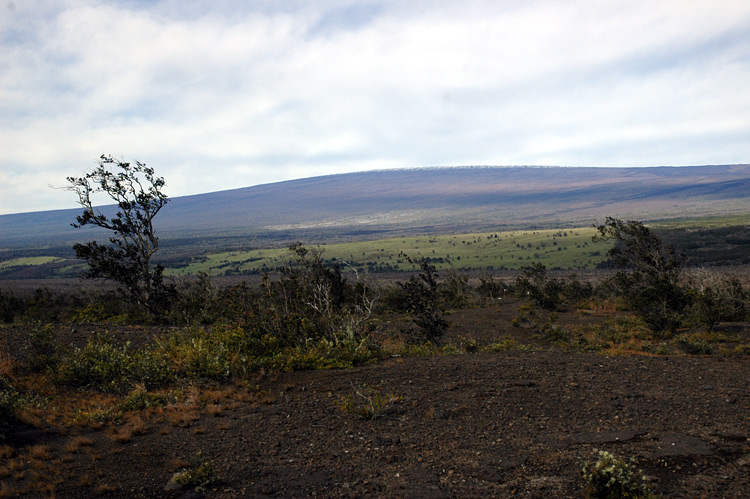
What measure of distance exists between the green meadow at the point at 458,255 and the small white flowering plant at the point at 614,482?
46938 mm

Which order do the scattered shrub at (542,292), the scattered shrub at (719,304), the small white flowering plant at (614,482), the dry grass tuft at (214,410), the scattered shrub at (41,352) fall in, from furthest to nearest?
the scattered shrub at (542,292) → the scattered shrub at (719,304) → the scattered shrub at (41,352) → the dry grass tuft at (214,410) → the small white flowering plant at (614,482)

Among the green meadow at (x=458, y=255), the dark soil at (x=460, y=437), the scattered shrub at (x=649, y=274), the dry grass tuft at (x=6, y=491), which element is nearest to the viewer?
the dry grass tuft at (x=6, y=491)

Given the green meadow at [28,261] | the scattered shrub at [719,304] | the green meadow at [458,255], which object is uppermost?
the green meadow at [28,261]

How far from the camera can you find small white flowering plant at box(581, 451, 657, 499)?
3.65 meters

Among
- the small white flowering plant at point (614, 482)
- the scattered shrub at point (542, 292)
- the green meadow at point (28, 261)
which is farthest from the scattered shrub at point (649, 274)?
the green meadow at point (28, 261)

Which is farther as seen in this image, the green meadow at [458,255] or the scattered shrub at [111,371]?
the green meadow at [458,255]

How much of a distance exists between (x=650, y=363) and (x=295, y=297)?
7.90 m

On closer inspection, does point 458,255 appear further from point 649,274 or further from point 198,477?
point 198,477

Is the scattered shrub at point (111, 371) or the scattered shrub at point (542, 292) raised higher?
the scattered shrub at point (111, 371)

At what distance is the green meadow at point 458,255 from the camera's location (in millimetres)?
60250

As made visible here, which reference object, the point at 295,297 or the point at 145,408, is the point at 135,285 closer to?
the point at 295,297

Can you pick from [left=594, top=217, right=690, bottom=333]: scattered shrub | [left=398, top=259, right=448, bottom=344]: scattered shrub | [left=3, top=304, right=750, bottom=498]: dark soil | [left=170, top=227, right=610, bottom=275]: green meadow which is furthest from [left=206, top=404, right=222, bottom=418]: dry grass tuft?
[left=170, top=227, right=610, bottom=275]: green meadow

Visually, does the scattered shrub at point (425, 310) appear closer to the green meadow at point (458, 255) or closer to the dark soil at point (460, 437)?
the dark soil at point (460, 437)

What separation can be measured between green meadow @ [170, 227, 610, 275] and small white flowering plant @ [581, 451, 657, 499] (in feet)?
154
